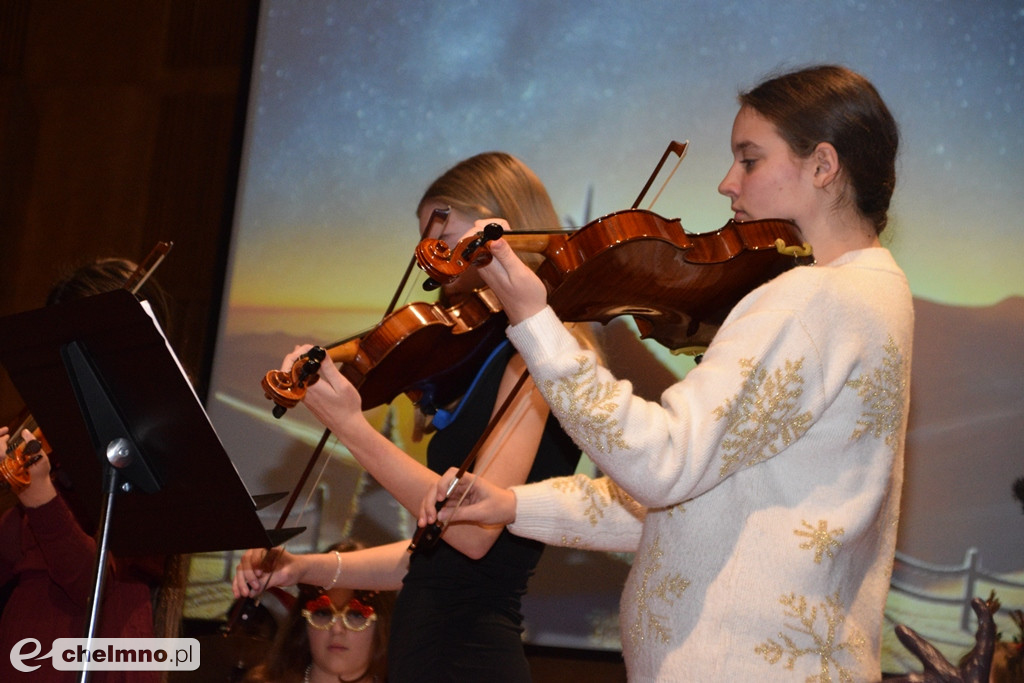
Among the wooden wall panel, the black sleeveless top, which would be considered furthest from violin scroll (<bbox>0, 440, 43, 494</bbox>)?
the wooden wall panel

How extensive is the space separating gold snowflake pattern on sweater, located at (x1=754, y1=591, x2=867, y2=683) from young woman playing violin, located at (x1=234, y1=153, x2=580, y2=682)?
0.50 m

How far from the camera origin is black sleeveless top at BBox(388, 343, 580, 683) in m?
1.51

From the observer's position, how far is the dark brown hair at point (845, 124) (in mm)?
1357

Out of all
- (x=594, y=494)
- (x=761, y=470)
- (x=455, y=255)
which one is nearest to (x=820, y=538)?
(x=761, y=470)

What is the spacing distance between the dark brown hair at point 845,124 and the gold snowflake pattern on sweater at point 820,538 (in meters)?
0.45

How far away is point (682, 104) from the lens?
2807mm

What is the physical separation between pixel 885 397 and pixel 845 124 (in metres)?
0.38

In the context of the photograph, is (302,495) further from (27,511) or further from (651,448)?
(651,448)

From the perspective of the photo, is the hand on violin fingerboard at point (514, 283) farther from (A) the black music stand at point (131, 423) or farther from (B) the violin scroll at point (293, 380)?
(A) the black music stand at point (131, 423)

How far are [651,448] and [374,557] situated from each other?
872 mm

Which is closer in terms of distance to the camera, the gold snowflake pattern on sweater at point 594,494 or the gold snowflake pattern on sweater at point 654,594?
the gold snowflake pattern on sweater at point 654,594

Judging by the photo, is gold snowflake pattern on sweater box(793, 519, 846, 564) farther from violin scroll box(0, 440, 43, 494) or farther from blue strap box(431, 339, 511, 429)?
violin scroll box(0, 440, 43, 494)

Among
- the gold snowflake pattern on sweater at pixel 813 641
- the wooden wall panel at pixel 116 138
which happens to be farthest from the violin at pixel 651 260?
the wooden wall panel at pixel 116 138

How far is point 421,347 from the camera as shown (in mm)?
1631
